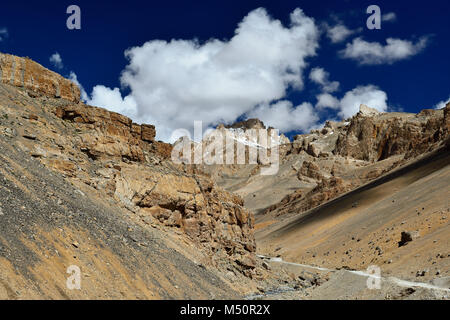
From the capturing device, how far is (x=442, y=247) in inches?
1236

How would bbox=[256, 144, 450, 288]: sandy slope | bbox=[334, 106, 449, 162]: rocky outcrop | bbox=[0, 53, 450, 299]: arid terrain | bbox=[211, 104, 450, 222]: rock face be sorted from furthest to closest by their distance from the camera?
bbox=[334, 106, 449, 162]: rocky outcrop < bbox=[211, 104, 450, 222]: rock face < bbox=[256, 144, 450, 288]: sandy slope < bbox=[0, 53, 450, 299]: arid terrain

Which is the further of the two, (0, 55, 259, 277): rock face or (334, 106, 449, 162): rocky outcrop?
(334, 106, 449, 162): rocky outcrop

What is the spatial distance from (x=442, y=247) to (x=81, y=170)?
84.1 feet

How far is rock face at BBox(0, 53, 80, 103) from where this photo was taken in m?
27.4

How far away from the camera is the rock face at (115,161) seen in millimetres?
23375

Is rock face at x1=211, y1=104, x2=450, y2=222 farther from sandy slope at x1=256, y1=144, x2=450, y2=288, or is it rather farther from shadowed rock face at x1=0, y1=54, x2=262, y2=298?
shadowed rock face at x1=0, y1=54, x2=262, y2=298

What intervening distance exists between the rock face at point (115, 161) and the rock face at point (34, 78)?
0.06 metres

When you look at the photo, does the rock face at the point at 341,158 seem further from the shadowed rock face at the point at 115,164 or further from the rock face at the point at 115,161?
the shadowed rock face at the point at 115,164

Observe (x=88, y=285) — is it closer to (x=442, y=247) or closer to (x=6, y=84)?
(x=6, y=84)

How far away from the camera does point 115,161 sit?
26.5m

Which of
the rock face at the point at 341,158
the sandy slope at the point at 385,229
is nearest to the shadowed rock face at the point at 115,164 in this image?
the sandy slope at the point at 385,229

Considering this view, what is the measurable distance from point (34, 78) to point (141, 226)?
13.2 meters

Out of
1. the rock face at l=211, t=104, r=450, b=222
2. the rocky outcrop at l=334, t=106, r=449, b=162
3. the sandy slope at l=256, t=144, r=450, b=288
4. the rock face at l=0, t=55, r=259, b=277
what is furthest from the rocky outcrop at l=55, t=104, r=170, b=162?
the rocky outcrop at l=334, t=106, r=449, b=162

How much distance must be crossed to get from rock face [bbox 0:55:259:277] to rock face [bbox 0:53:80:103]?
0.06 m
